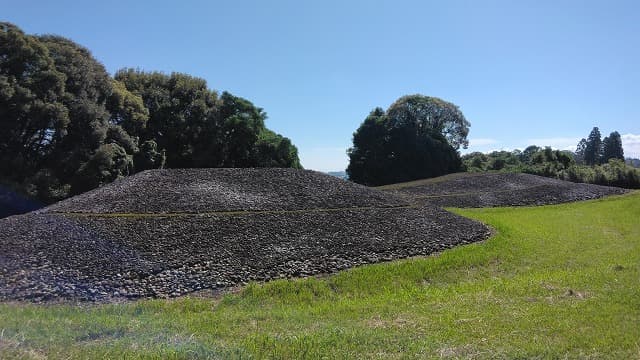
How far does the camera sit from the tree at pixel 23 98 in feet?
85.3

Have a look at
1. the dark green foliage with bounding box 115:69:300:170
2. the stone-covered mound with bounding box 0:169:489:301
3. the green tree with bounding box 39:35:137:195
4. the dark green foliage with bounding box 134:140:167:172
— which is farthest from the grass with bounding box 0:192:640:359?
the dark green foliage with bounding box 115:69:300:170

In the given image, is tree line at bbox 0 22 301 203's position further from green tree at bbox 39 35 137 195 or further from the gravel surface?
the gravel surface

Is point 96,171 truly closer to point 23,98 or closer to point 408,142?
point 23,98

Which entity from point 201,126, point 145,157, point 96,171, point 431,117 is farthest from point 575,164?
A: point 96,171

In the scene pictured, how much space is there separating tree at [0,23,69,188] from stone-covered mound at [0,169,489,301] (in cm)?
1015

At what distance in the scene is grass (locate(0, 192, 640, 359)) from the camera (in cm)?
639

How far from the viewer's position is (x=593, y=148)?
86.3 metres

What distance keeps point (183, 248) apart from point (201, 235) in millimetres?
1060

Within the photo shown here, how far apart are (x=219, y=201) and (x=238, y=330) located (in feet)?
33.4

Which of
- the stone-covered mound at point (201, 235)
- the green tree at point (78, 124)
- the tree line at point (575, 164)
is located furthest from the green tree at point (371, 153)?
the stone-covered mound at point (201, 235)

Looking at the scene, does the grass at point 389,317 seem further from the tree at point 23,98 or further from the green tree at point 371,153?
the green tree at point 371,153

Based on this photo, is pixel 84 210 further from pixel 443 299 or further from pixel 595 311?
pixel 595 311

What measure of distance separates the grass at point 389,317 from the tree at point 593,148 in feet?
264

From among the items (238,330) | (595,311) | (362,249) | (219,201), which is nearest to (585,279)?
(595,311)
